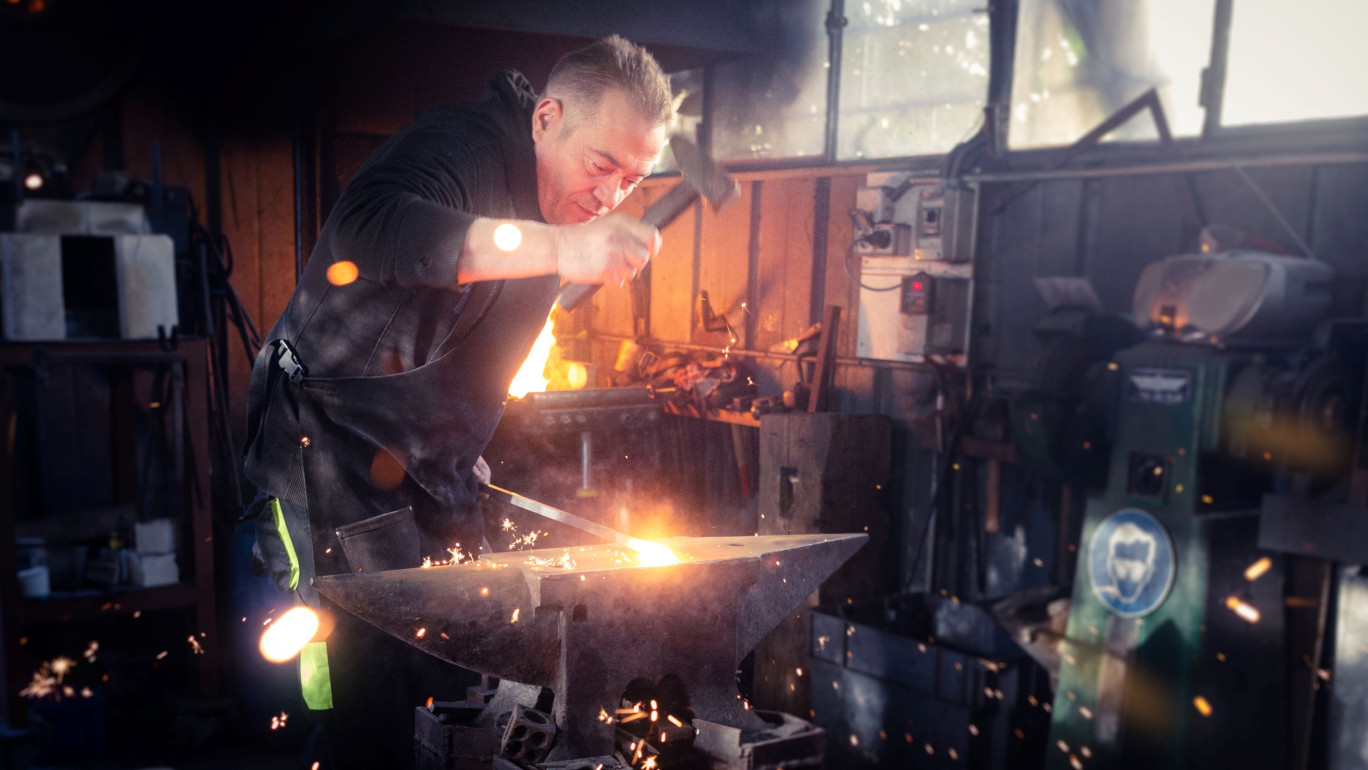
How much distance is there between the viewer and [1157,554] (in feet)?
10.3

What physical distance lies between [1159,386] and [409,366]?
7.55 feet

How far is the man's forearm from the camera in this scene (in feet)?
A: 5.00

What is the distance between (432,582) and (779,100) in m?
4.49

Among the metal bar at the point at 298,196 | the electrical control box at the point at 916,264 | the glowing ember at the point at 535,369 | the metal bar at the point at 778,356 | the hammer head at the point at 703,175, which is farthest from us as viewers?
the metal bar at the point at 298,196

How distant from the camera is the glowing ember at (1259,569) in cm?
314

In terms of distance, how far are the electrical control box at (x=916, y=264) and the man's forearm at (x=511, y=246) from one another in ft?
10.3

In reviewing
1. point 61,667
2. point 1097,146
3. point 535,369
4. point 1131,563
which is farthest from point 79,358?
point 1097,146

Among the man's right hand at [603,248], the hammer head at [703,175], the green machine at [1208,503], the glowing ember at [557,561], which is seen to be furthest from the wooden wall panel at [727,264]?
the man's right hand at [603,248]

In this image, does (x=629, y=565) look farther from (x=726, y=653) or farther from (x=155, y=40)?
(x=155, y=40)

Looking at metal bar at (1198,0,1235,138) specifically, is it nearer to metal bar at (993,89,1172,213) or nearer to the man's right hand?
metal bar at (993,89,1172,213)

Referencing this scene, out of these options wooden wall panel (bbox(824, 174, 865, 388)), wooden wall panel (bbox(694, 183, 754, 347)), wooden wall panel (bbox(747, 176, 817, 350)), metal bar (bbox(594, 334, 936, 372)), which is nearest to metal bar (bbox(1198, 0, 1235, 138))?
metal bar (bbox(594, 334, 936, 372))

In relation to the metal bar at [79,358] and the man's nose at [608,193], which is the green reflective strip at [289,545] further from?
the metal bar at [79,358]

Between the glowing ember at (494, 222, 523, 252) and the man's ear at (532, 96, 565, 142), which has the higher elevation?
the man's ear at (532, 96, 565, 142)

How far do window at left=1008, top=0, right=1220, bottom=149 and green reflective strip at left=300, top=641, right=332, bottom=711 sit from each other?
3.39 m
